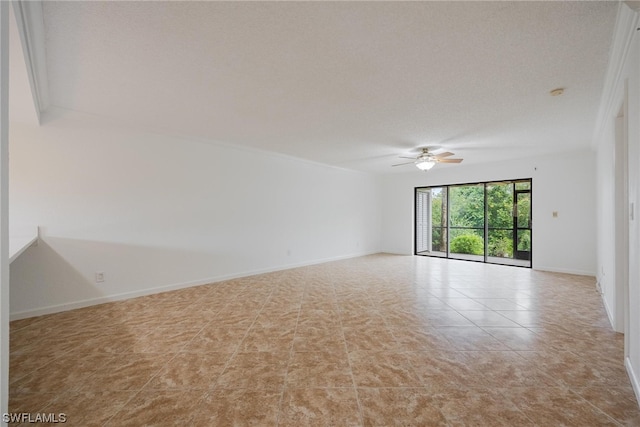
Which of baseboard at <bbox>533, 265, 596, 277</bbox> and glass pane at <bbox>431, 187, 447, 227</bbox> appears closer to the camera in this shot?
baseboard at <bbox>533, 265, 596, 277</bbox>

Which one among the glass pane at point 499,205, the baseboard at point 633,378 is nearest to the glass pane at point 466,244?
the glass pane at point 499,205

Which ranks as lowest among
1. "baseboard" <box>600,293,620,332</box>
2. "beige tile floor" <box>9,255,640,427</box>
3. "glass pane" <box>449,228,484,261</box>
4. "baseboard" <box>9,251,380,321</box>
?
"beige tile floor" <box>9,255,640,427</box>

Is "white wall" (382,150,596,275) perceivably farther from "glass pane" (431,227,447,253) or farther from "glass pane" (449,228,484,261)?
"glass pane" (449,228,484,261)

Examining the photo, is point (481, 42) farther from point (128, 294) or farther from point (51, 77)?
point (128, 294)

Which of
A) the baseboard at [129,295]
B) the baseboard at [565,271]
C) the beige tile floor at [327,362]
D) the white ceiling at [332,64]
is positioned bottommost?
the beige tile floor at [327,362]

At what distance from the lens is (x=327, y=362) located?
2219 millimetres

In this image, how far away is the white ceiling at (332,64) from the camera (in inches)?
69.5

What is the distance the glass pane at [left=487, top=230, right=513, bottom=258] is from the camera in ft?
22.9

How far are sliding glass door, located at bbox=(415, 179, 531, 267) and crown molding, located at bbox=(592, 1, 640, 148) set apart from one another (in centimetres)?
351

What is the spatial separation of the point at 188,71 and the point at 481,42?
2407mm

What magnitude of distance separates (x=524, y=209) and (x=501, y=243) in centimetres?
109

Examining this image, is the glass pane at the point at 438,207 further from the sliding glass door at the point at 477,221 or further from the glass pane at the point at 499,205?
the glass pane at the point at 499,205

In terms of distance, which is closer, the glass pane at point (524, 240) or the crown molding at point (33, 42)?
the crown molding at point (33, 42)

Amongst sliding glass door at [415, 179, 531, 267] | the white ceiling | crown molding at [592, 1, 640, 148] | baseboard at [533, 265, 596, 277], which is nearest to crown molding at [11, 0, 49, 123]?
the white ceiling
